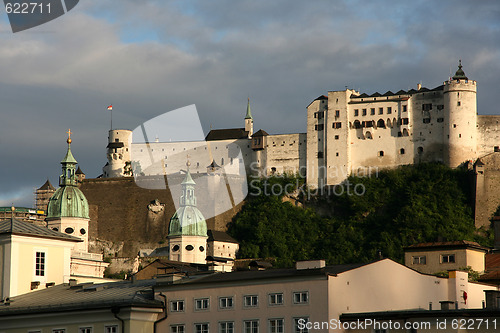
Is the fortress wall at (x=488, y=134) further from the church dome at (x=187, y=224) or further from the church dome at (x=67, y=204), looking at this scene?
the church dome at (x=67, y=204)

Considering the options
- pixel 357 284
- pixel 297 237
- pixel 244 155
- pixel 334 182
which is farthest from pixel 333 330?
pixel 244 155

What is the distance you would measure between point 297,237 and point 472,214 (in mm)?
14987

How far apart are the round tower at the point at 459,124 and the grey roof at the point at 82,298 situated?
200 feet

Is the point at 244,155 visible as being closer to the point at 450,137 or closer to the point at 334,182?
the point at 334,182

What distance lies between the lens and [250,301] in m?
37.3

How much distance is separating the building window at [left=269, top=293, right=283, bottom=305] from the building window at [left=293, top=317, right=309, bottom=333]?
79 cm

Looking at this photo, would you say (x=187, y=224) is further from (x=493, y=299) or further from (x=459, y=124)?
(x=493, y=299)

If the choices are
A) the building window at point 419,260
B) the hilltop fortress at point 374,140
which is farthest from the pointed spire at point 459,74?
the building window at point 419,260

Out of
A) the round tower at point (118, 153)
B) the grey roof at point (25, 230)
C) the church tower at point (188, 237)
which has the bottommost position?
the grey roof at point (25, 230)

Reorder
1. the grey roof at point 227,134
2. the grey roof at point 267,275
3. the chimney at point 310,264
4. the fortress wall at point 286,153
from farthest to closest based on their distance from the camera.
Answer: the grey roof at point 227,134 < the fortress wall at point 286,153 < the chimney at point 310,264 < the grey roof at point 267,275

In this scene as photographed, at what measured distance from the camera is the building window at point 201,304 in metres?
38.0

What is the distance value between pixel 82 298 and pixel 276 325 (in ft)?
24.6

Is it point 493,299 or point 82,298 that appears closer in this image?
point 493,299
